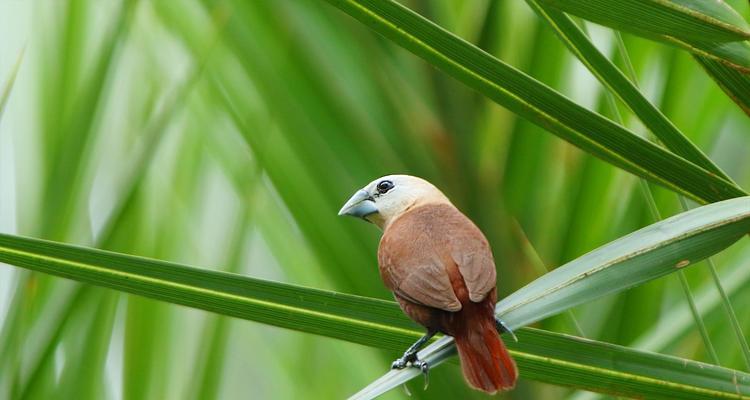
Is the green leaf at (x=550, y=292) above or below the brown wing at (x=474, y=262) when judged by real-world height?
below

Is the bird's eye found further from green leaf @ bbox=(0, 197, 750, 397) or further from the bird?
green leaf @ bbox=(0, 197, 750, 397)

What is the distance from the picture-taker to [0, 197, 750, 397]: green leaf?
28.7 inches

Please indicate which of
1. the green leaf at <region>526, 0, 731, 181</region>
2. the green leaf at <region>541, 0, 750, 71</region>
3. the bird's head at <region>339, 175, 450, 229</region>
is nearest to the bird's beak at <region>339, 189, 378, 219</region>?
the bird's head at <region>339, 175, 450, 229</region>

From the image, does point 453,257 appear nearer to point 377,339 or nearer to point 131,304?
point 377,339

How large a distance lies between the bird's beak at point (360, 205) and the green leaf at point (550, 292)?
14.8 inches

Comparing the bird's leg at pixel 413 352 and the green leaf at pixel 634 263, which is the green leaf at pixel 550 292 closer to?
the green leaf at pixel 634 263

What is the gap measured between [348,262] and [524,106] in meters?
0.43

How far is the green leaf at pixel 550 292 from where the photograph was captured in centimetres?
73

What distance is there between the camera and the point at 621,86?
89 centimetres

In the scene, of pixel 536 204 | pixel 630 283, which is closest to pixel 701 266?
pixel 536 204

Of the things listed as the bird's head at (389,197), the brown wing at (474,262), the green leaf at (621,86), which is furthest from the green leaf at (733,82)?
the bird's head at (389,197)

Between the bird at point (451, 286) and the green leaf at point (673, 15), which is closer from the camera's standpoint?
the green leaf at point (673, 15)

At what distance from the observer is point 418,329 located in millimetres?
967

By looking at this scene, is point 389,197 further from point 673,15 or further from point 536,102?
point 673,15
